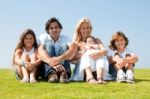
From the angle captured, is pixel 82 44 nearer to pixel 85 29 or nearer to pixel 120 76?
pixel 85 29

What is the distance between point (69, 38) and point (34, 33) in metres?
1.11

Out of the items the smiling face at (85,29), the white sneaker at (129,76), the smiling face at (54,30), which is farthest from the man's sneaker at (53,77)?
the white sneaker at (129,76)

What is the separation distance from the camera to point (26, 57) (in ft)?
36.4

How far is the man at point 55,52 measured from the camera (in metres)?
10.8

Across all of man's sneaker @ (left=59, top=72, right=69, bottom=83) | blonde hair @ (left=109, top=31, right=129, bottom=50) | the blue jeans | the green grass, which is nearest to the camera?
the green grass

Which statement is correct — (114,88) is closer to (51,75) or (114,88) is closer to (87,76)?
(87,76)

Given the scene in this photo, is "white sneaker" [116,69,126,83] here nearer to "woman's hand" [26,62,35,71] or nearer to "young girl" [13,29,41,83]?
"young girl" [13,29,41,83]

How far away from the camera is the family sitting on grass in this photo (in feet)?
35.6

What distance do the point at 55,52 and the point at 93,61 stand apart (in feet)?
3.79

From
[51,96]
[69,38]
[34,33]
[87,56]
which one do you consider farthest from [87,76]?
[51,96]

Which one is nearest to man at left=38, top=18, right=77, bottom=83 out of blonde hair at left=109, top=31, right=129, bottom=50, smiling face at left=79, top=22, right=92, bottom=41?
smiling face at left=79, top=22, right=92, bottom=41

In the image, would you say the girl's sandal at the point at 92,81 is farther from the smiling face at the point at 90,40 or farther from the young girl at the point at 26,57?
the young girl at the point at 26,57

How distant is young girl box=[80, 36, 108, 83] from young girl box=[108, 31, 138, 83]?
488mm

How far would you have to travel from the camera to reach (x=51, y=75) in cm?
1086
